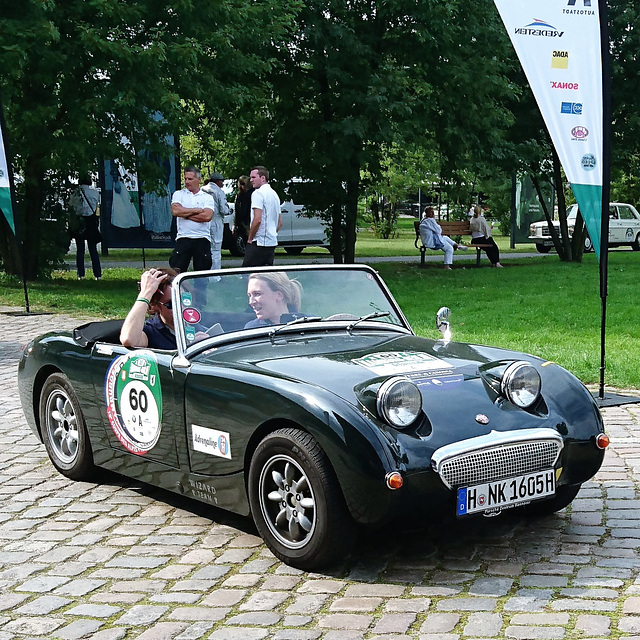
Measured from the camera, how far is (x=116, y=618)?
168 inches

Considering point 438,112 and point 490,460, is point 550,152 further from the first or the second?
point 490,460

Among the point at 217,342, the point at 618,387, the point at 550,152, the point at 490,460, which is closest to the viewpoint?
the point at 490,460

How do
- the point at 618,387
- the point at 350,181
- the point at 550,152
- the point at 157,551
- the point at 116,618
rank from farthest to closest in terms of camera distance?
the point at 550,152
the point at 350,181
the point at 618,387
the point at 157,551
the point at 116,618

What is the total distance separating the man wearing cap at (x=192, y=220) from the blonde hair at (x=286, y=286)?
8.79 m

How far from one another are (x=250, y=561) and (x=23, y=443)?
3.24 m

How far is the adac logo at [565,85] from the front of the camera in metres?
8.30

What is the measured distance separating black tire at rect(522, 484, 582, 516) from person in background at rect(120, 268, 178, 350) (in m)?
2.11

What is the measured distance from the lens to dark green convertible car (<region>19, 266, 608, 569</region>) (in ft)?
15.0

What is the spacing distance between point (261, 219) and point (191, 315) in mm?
8640

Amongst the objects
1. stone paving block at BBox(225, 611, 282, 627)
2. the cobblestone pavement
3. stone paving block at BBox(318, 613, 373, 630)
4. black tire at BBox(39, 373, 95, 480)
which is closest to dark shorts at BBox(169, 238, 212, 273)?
black tire at BBox(39, 373, 95, 480)

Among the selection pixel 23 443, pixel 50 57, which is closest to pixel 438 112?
pixel 50 57

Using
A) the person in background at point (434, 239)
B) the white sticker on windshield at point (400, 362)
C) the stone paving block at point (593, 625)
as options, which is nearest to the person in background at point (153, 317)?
the white sticker on windshield at point (400, 362)

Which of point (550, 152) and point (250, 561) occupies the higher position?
point (550, 152)

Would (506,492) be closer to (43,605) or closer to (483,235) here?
(43,605)
